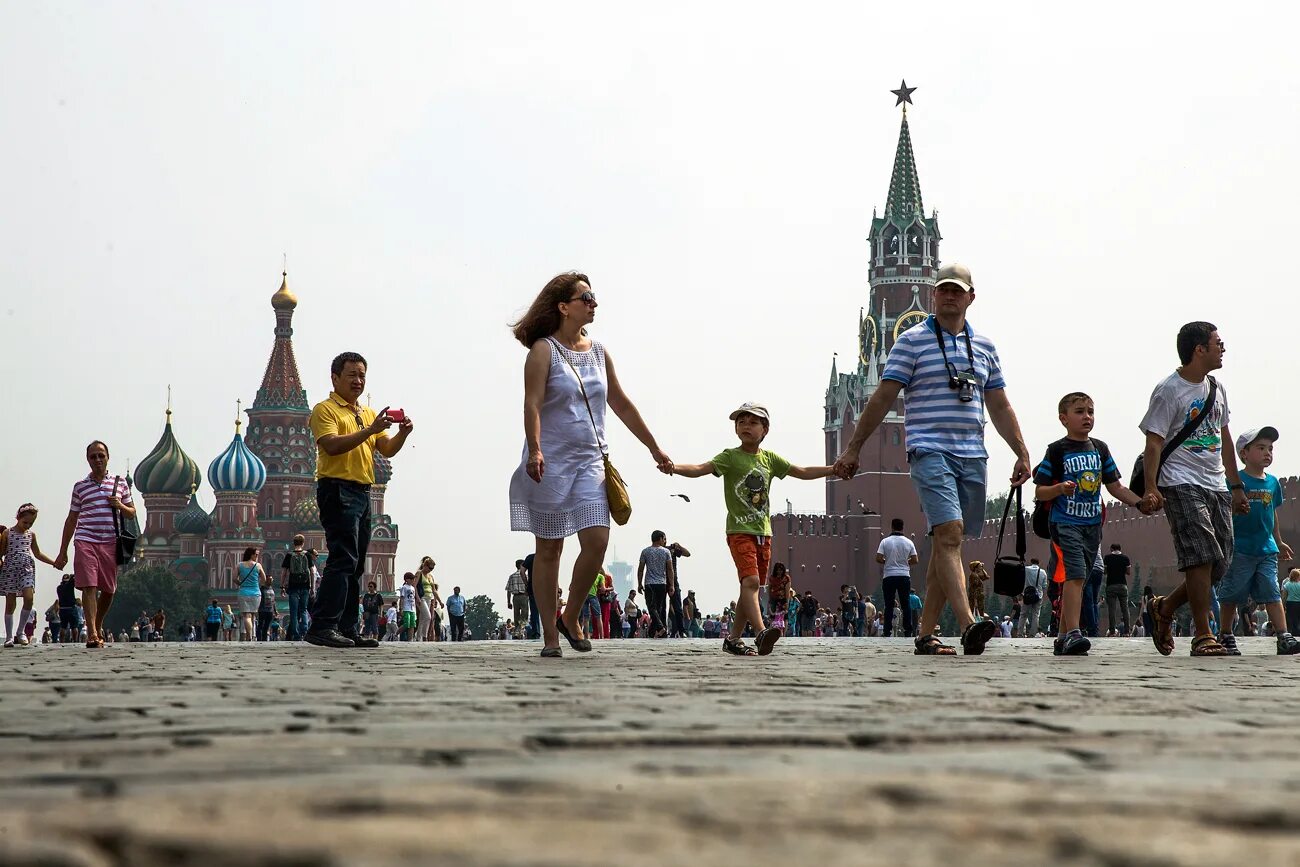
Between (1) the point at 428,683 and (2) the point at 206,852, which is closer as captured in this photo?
(2) the point at 206,852

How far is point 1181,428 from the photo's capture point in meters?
7.54

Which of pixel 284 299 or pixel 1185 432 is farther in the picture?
pixel 284 299

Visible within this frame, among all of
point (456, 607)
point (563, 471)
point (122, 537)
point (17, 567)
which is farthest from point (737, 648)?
point (456, 607)

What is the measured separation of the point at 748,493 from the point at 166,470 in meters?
98.2

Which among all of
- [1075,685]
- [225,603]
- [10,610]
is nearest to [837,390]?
Result: [225,603]

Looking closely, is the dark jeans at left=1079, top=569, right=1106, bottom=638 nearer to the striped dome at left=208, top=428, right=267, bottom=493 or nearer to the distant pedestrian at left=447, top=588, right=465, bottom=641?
the distant pedestrian at left=447, top=588, right=465, bottom=641

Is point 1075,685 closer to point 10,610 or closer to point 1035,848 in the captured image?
point 1035,848

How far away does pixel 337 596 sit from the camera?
28.1 ft

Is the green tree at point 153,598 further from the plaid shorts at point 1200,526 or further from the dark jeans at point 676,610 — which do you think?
the plaid shorts at point 1200,526

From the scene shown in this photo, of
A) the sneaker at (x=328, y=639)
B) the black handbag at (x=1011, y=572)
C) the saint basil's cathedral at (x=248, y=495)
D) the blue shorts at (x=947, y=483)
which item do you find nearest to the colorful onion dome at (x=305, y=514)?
the saint basil's cathedral at (x=248, y=495)

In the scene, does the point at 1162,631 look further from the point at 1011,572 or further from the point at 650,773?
the point at 650,773

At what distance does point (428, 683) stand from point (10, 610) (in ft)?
28.6

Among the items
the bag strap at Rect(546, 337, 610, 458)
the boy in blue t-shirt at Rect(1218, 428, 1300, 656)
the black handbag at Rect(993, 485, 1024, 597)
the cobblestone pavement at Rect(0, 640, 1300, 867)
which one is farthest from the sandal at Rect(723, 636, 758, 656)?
the cobblestone pavement at Rect(0, 640, 1300, 867)

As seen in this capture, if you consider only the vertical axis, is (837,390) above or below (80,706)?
above
